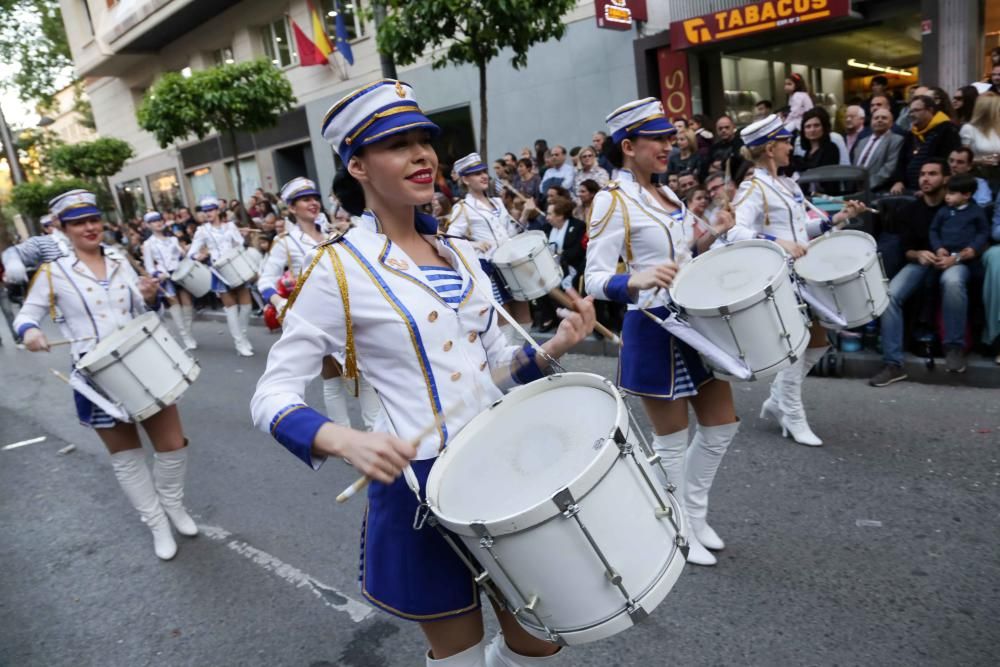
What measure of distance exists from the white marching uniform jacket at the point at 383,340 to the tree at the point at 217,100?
14.9 meters

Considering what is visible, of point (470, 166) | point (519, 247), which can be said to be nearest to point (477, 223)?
point (470, 166)

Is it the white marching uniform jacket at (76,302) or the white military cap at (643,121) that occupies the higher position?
the white military cap at (643,121)

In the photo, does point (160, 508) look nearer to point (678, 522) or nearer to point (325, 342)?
point (325, 342)

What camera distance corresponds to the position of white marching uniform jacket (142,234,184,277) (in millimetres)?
11132

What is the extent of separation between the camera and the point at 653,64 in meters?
13.0

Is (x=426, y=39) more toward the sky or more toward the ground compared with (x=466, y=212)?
more toward the sky

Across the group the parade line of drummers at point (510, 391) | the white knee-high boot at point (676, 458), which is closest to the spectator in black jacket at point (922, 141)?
the parade line of drummers at point (510, 391)

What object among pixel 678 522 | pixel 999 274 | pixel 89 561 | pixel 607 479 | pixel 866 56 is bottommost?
pixel 89 561

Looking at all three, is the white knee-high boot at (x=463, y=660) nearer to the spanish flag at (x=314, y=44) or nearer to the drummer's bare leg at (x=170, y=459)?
the drummer's bare leg at (x=170, y=459)

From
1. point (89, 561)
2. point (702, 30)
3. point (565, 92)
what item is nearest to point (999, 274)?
point (89, 561)

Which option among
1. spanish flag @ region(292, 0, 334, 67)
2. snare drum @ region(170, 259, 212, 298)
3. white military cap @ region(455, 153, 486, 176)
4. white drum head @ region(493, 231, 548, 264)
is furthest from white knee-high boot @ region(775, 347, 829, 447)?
spanish flag @ region(292, 0, 334, 67)

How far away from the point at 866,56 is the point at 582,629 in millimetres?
13247

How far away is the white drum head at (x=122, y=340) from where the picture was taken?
3953mm

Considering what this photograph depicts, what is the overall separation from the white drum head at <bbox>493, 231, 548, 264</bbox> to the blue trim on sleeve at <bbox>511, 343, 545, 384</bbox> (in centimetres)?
470
